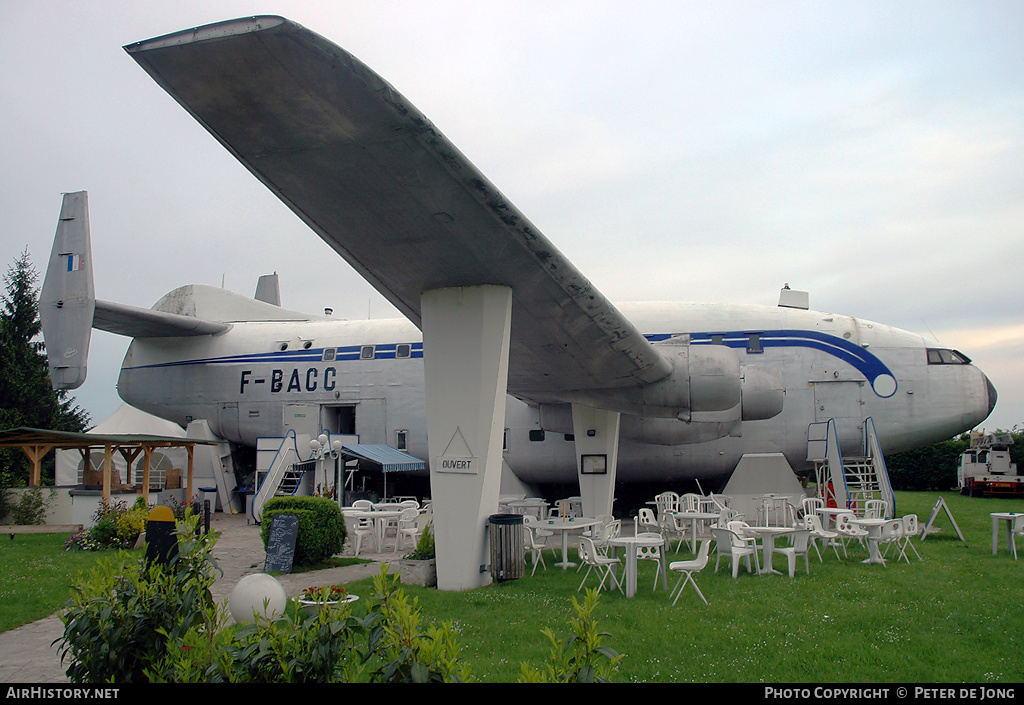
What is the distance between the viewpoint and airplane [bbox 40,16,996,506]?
6848mm

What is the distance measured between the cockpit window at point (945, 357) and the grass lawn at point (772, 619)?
269 inches

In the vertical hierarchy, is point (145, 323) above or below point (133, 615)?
above

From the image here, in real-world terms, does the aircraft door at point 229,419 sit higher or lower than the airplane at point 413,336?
lower

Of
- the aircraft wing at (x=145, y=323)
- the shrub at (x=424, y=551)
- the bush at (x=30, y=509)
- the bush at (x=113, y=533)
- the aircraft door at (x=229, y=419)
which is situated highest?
the aircraft wing at (x=145, y=323)

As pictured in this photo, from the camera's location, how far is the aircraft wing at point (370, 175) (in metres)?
6.28

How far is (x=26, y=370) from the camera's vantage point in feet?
103

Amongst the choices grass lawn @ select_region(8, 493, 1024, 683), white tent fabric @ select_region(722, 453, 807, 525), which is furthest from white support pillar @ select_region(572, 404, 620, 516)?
white tent fabric @ select_region(722, 453, 807, 525)

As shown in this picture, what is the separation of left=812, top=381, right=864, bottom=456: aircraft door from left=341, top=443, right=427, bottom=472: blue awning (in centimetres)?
1082

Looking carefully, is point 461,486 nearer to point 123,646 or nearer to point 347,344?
point 123,646

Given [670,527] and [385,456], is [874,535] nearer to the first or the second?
[670,527]

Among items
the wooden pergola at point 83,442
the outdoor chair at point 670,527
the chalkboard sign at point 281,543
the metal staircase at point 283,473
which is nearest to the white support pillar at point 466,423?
the chalkboard sign at point 281,543

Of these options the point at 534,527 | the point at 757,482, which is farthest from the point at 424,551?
the point at 757,482

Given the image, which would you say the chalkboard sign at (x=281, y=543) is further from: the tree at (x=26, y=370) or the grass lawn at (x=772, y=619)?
the tree at (x=26, y=370)

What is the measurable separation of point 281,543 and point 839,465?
12481 millimetres
